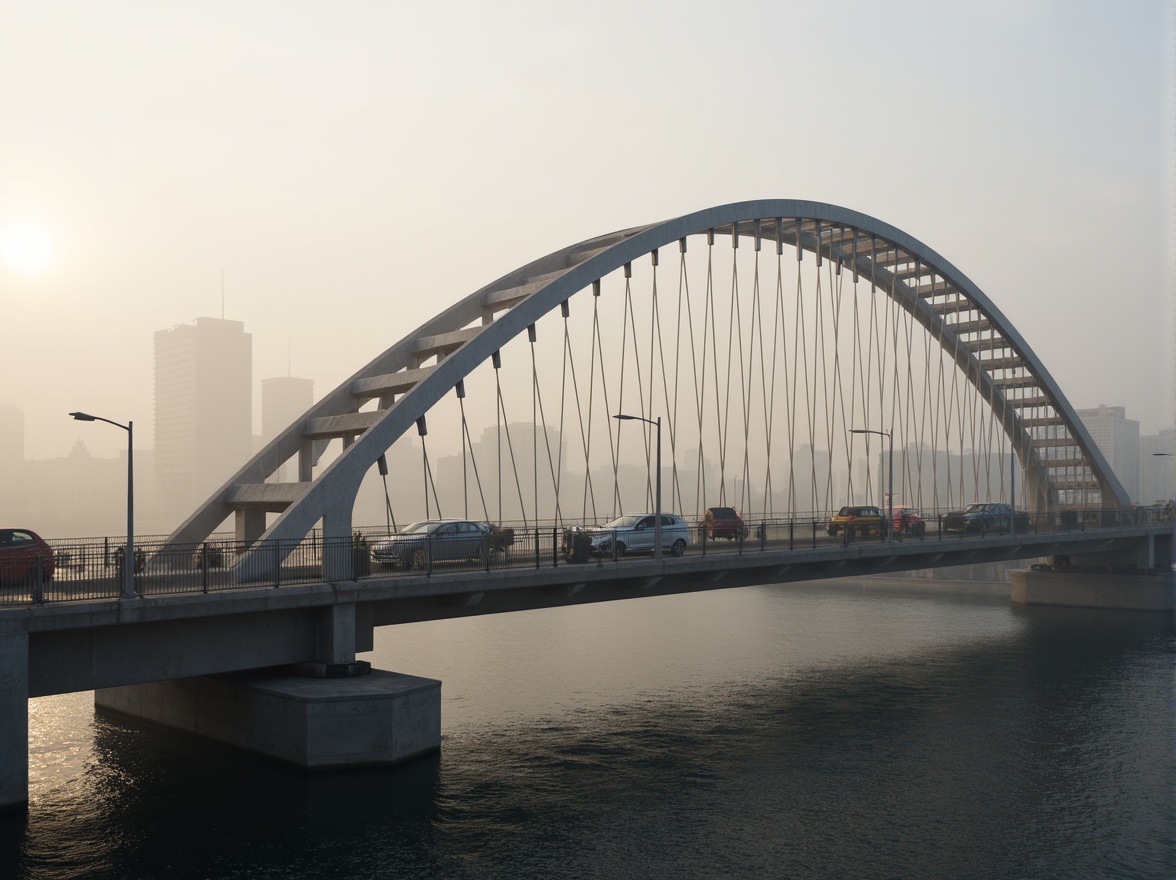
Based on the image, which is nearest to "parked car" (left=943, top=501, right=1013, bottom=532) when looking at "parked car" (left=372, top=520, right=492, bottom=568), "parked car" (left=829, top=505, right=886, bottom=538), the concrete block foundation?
"parked car" (left=829, top=505, right=886, bottom=538)

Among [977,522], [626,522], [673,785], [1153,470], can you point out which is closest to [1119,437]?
[1153,470]

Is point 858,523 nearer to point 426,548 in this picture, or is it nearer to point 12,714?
point 426,548

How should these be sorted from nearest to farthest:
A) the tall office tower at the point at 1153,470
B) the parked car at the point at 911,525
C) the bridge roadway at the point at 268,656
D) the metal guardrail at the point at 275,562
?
the bridge roadway at the point at 268,656 < the metal guardrail at the point at 275,562 < the parked car at the point at 911,525 < the tall office tower at the point at 1153,470

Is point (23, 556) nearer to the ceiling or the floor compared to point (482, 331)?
nearer to the floor

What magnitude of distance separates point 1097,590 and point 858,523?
89.5 ft

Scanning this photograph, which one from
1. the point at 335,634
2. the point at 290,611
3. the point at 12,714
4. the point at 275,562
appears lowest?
the point at 12,714

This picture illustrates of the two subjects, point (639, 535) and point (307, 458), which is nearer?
point (307, 458)

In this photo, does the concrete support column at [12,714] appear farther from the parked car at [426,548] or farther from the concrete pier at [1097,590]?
the concrete pier at [1097,590]

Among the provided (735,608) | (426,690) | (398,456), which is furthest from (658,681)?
(398,456)

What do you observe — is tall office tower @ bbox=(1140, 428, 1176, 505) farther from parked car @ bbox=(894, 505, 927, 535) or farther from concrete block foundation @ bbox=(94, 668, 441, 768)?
concrete block foundation @ bbox=(94, 668, 441, 768)

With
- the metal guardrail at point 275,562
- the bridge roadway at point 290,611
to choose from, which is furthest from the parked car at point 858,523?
the metal guardrail at point 275,562

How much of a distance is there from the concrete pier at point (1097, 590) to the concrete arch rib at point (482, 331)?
589 inches

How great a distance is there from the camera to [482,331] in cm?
3372

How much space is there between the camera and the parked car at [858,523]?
1774 inches
